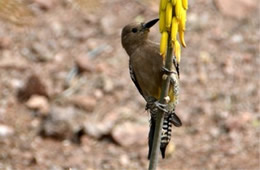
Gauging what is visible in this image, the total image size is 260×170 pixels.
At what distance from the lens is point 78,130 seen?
20.1 feet

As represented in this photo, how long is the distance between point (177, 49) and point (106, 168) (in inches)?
120

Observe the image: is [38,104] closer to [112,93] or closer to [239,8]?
[112,93]

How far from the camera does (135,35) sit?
4660 millimetres

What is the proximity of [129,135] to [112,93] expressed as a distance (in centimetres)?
95

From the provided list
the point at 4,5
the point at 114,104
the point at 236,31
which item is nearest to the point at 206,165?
the point at 114,104

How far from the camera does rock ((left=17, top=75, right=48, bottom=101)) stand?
6.50 m

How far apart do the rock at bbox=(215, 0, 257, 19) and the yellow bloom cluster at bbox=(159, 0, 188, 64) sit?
5512mm

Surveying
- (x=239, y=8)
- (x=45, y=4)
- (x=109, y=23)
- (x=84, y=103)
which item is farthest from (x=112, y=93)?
(x=239, y=8)

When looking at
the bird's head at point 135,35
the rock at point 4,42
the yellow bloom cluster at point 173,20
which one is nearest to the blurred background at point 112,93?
the rock at point 4,42


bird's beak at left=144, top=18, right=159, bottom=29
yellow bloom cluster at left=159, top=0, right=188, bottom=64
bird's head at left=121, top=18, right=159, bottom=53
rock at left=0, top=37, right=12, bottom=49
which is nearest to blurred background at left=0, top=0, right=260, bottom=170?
rock at left=0, top=37, right=12, bottom=49

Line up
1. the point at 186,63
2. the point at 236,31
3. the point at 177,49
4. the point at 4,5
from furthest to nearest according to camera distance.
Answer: the point at 236,31
the point at 186,63
the point at 177,49
the point at 4,5

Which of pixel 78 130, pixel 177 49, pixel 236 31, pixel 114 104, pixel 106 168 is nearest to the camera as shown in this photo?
pixel 177 49

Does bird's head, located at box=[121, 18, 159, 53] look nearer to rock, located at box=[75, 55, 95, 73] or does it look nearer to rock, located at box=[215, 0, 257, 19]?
rock, located at box=[75, 55, 95, 73]

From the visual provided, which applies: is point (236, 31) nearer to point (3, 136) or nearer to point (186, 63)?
point (186, 63)
